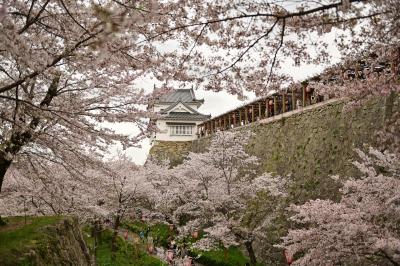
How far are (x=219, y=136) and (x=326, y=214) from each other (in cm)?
776

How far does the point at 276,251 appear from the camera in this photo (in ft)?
47.0

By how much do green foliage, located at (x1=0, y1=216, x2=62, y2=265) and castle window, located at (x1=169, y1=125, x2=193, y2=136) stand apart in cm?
2957

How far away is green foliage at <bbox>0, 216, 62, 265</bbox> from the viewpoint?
5342mm

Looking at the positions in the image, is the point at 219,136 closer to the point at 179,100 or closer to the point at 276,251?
the point at 276,251

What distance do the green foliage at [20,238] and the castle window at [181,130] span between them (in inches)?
1164

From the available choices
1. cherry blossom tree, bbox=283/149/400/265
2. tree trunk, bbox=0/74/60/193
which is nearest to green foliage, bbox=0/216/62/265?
tree trunk, bbox=0/74/60/193

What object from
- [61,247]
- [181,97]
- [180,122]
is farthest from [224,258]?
[181,97]

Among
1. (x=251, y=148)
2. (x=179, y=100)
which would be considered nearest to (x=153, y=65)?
(x=251, y=148)

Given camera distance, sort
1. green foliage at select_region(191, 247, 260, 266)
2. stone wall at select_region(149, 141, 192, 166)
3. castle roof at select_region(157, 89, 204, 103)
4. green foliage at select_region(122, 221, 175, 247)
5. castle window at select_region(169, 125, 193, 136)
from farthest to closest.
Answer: castle roof at select_region(157, 89, 204, 103) < castle window at select_region(169, 125, 193, 136) < stone wall at select_region(149, 141, 192, 166) < green foliage at select_region(122, 221, 175, 247) < green foliage at select_region(191, 247, 260, 266)

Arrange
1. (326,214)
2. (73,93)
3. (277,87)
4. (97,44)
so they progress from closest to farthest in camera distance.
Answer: (97,44), (277,87), (73,93), (326,214)

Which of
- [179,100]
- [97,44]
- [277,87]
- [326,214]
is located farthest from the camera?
[179,100]

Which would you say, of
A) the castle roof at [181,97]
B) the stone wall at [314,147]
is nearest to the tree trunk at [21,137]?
the stone wall at [314,147]

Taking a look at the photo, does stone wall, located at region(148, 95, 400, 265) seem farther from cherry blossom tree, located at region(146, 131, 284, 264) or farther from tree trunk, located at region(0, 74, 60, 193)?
tree trunk, located at region(0, 74, 60, 193)

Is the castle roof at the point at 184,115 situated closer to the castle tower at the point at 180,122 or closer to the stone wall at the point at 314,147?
the castle tower at the point at 180,122
